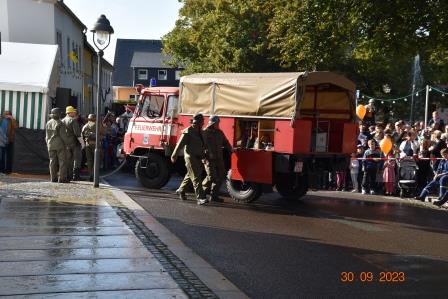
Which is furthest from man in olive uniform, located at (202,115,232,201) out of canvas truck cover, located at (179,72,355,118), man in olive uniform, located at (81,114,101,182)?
man in olive uniform, located at (81,114,101,182)

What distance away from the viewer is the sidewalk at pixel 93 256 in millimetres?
6301

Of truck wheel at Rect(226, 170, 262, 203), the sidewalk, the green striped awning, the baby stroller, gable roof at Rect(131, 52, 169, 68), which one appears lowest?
the sidewalk

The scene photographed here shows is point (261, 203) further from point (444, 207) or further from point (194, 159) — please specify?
point (444, 207)

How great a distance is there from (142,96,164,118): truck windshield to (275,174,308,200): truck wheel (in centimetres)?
337

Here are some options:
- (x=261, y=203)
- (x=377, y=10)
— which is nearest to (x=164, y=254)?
(x=261, y=203)

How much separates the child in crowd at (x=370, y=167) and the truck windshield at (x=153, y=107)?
5472 millimetres

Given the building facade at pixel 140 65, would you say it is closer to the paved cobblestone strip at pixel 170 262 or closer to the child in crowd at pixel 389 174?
the child in crowd at pixel 389 174

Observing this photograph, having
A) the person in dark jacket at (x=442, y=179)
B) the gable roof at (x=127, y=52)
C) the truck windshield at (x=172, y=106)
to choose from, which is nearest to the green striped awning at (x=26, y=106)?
the truck windshield at (x=172, y=106)

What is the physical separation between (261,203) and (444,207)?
408cm

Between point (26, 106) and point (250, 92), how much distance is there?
25.7 feet

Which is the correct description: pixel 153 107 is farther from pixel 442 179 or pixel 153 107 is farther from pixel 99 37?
pixel 442 179

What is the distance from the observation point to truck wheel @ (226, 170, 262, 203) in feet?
46.1

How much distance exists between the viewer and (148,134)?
16047mm

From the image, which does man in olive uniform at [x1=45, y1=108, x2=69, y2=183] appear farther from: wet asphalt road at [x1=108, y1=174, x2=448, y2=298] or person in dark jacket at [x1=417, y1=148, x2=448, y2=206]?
person in dark jacket at [x1=417, y1=148, x2=448, y2=206]
